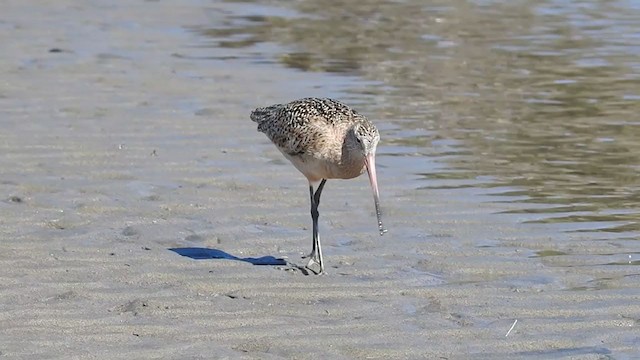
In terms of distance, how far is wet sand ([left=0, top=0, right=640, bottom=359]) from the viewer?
6.09 metres

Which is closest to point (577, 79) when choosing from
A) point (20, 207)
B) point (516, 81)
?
point (516, 81)

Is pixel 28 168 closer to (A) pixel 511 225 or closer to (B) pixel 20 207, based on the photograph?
(B) pixel 20 207

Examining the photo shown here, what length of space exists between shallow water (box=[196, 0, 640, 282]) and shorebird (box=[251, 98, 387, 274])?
117 cm

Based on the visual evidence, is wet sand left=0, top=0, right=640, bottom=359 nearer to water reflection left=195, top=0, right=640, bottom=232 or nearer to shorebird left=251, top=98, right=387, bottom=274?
shorebird left=251, top=98, right=387, bottom=274

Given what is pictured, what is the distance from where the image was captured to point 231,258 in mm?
7523

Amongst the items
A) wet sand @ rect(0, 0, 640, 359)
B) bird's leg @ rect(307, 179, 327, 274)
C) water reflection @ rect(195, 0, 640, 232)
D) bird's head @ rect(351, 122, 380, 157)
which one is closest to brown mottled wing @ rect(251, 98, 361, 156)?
bird's head @ rect(351, 122, 380, 157)

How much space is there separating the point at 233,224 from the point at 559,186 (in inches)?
90.4

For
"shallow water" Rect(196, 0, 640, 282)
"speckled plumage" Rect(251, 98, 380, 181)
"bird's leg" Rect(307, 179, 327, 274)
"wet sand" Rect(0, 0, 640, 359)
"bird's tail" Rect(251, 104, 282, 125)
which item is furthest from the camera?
"shallow water" Rect(196, 0, 640, 282)

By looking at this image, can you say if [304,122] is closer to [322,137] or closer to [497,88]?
[322,137]

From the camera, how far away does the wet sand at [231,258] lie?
6090mm

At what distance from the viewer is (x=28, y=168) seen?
9406 mm

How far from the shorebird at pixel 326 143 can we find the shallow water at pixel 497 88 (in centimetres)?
117

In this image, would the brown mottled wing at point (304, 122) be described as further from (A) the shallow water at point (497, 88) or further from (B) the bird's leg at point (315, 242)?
(A) the shallow water at point (497, 88)

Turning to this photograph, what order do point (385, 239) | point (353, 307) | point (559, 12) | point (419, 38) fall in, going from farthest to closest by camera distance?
point (559, 12) < point (419, 38) < point (385, 239) < point (353, 307)
